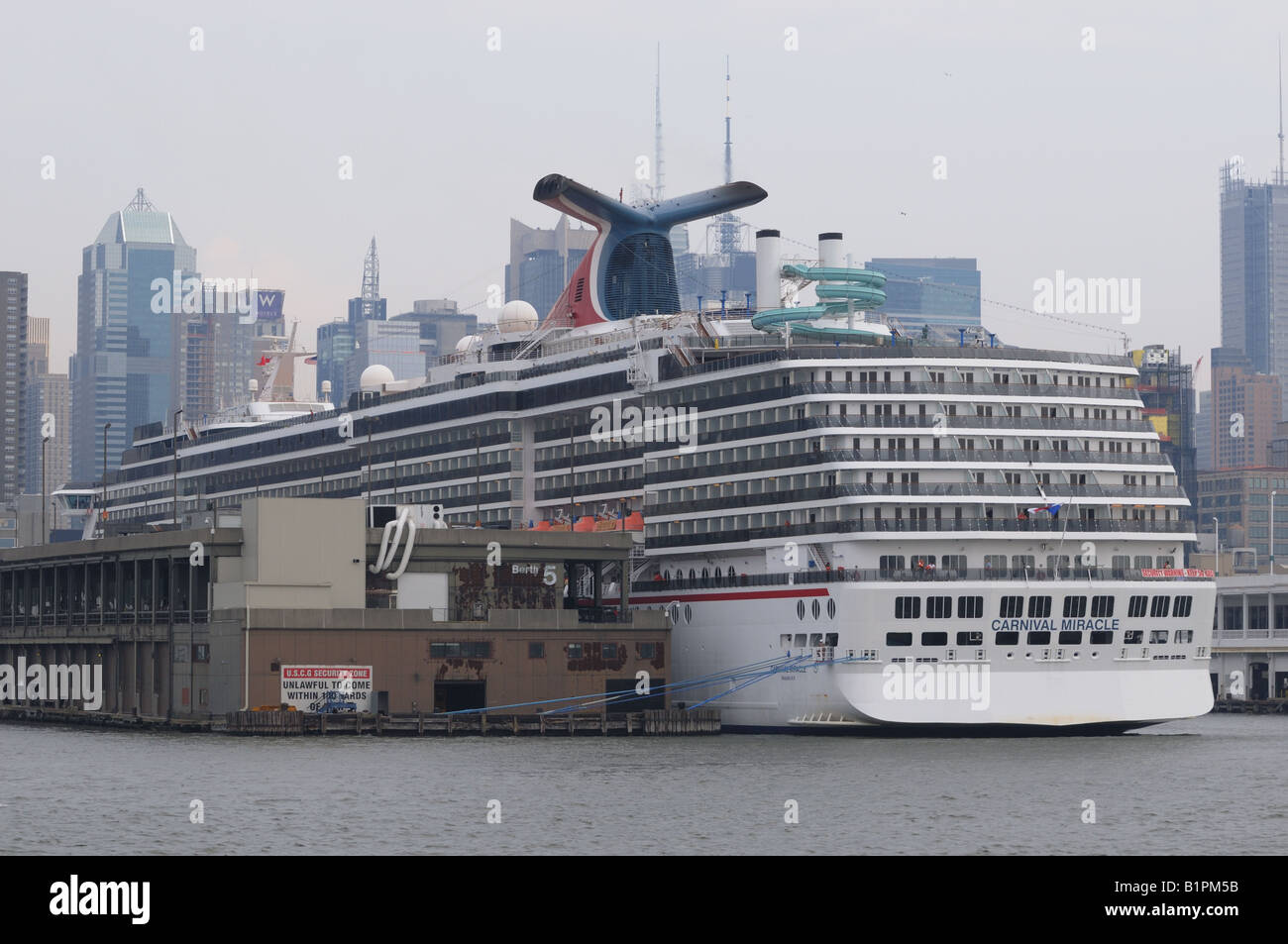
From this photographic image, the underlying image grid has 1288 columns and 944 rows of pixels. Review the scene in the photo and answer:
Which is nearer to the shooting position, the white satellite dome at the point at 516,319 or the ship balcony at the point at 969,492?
the ship balcony at the point at 969,492

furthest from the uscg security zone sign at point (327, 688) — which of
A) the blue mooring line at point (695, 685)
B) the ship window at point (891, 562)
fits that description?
the ship window at point (891, 562)

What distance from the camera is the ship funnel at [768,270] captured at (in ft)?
399

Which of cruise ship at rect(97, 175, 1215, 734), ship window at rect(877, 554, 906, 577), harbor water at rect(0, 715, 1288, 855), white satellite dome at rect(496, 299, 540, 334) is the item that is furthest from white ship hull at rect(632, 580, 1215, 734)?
white satellite dome at rect(496, 299, 540, 334)

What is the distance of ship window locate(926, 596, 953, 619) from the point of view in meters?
96.4

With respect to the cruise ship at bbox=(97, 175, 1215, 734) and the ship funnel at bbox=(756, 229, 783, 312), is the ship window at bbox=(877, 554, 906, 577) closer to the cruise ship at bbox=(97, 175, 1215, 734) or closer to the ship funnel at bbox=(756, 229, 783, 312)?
the cruise ship at bbox=(97, 175, 1215, 734)

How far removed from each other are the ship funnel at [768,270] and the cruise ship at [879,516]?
191 mm

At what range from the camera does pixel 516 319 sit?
135625 millimetres

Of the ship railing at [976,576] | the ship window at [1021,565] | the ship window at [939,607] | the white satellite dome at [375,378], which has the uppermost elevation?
the white satellite dome at [375,378]

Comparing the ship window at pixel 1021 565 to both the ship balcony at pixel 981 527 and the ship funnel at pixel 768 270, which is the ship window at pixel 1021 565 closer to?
the ship balcony at pixel 981 527

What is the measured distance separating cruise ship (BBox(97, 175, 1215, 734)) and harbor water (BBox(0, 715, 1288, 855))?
134 inches

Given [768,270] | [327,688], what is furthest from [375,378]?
[327,688]

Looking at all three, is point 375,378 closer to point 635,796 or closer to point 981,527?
point 981,527

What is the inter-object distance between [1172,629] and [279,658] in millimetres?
40518

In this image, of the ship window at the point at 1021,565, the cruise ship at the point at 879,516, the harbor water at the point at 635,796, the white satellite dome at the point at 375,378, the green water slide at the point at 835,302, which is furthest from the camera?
the white satellite dome at the point at 375,378
